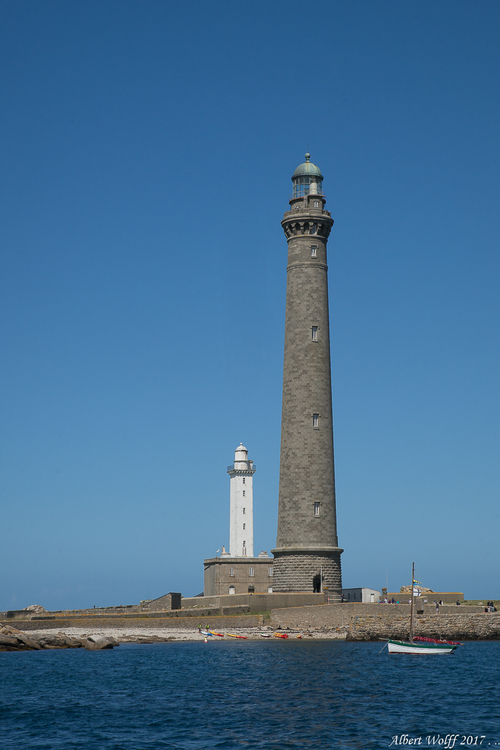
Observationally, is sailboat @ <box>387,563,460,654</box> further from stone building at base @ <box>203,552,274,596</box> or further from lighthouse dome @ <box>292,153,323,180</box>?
lighthouse dome @ <box>292,153,323,180</box>

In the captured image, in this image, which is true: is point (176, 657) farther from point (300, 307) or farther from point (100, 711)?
point (300, 307)

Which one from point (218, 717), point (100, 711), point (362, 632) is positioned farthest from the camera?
point (362, 632)

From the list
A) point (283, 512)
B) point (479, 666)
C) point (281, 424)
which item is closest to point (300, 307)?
point (281, 424)

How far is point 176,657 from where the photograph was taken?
50250mm

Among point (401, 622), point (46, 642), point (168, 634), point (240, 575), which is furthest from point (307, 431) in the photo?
point (46, 642)

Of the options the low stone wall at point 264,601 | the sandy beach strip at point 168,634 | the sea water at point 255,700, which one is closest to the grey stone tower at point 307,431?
the low stone wall at point 264,601

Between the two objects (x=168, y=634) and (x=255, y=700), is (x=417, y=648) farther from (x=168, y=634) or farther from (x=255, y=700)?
(x=168, y=634)

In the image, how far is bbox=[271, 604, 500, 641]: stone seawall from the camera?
176ft

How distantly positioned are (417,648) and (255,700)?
708 inches

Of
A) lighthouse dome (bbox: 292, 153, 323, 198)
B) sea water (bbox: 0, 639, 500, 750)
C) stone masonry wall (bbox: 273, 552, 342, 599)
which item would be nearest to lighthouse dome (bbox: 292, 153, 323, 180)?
lighthouse dome (bbox: 292, 153, 323, 198)

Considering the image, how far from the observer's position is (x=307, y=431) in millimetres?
60281

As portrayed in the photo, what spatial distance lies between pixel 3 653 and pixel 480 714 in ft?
117

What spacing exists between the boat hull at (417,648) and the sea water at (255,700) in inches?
16.8

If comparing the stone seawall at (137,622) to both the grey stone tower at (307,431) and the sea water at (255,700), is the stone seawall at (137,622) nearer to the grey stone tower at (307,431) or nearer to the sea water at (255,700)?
the grey stone tower at (307,431)
